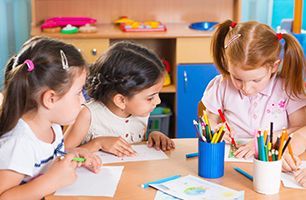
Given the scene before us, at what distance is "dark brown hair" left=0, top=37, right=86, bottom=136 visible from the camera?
130 centimetres

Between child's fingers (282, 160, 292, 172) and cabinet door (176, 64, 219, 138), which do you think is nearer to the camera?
child's fingers (282, 160, 292, 172)

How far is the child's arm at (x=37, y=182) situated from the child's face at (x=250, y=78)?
2.07 feet

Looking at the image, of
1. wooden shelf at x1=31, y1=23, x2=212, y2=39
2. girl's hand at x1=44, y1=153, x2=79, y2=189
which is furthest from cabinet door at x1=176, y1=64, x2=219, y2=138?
A: girl's hand at x1=44, y1=153, x2=79, y2=189

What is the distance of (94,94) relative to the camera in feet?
5.85

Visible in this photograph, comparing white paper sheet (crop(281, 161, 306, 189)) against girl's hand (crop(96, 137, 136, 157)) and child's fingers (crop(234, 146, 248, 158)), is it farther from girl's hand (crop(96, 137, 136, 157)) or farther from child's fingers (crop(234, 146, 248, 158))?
girl's hand (crop(96, 137, 136, 157))

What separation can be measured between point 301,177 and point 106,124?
2.37 ft

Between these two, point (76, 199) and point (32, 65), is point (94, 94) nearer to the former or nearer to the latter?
point (32, 65)

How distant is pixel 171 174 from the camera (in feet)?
4.49

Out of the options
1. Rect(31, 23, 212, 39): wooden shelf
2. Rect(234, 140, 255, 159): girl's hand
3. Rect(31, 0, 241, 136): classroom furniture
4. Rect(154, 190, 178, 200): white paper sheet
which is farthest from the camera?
Rect(31, 0, 241, 136): classroom furniture

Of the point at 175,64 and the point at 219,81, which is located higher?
the point at 219,81

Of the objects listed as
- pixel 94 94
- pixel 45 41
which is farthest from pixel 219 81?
pixel 45 41

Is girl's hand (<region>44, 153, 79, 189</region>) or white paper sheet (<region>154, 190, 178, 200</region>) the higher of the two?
girl's hand (<region>44, 153, 79, 189</region>)

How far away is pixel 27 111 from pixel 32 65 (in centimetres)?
13

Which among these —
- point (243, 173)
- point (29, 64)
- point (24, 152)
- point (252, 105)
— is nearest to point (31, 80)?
point (29, 64)
